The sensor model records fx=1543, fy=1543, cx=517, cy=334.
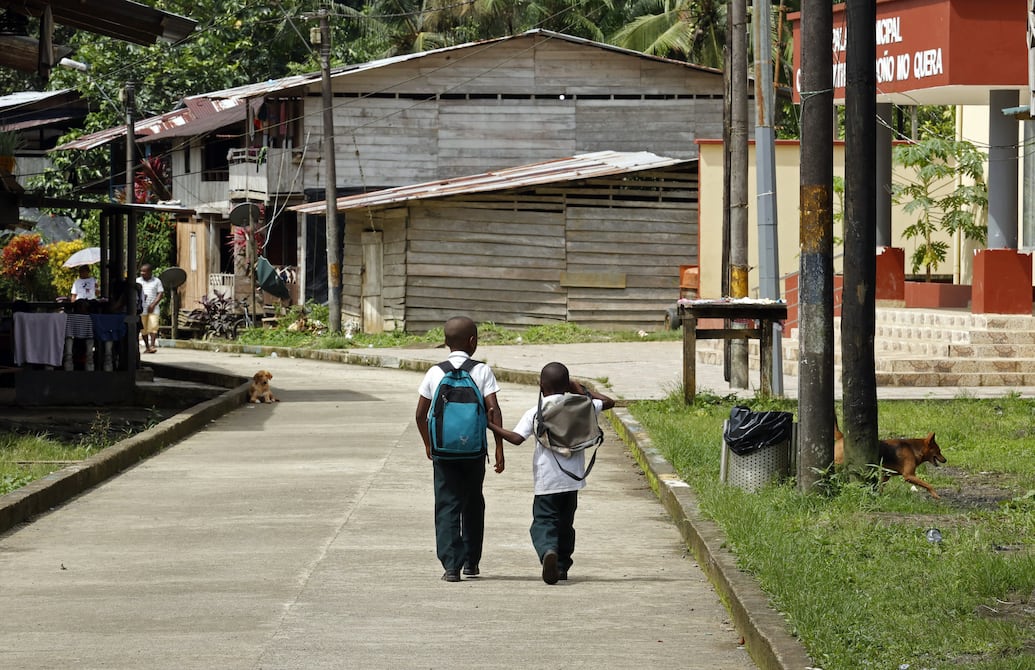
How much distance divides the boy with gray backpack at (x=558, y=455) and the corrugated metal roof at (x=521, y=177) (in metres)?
24.8

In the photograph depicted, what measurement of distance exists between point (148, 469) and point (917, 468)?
6.52 metres

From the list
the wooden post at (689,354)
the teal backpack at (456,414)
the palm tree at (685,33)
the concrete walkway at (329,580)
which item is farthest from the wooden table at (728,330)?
the palm tree at (685,33)

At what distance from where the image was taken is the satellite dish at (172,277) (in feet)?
109

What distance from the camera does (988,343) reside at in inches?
796

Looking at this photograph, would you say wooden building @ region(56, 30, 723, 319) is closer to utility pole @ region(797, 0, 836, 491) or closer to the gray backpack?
→ utility pole @ region(797, 0, 836, 491)

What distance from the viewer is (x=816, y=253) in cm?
1041

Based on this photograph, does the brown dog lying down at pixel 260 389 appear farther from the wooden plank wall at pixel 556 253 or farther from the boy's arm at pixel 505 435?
the wooden plank wall at pixel 556 253

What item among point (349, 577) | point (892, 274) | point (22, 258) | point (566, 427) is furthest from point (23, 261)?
point (566, 427)

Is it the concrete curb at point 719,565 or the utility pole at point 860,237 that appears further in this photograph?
the utility pole at point 860,237

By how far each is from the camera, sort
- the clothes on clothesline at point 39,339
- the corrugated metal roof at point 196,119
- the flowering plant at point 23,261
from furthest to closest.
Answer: the corrugated metal roof at point 196,119 < the flowering plant at point 23,261 < the clothes on clothesline at point 39,339

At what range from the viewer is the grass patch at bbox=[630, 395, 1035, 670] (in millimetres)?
6219

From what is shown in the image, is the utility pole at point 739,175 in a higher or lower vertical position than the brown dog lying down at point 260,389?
higher

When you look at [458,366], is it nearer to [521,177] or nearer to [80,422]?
[80,422]

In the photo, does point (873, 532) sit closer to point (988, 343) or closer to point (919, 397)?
point (919, 397)
